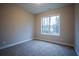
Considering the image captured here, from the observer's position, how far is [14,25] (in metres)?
4.05

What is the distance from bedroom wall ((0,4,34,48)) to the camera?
349 centimetres

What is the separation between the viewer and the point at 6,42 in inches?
144

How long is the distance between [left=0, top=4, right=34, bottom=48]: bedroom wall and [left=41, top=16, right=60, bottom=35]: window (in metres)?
0.90

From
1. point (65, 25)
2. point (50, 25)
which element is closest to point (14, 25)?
point (50, 25)

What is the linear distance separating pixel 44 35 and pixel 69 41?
5.56ft

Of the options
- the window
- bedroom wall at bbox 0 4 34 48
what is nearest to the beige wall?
the window

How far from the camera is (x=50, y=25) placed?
4.92m

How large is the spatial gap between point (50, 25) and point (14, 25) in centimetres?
220

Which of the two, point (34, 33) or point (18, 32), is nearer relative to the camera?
point (18, 32)

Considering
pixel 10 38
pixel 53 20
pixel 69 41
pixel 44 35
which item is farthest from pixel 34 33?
pixel 69 41

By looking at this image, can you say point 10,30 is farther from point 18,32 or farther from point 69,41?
point 69,41

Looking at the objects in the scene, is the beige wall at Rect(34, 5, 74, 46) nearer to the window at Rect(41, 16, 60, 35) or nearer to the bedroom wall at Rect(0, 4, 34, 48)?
the window at Rect(41, 16, 60, 35)

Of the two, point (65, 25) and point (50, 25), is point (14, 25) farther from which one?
point (65, 25)

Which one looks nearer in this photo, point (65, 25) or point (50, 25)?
point (65, 25)
